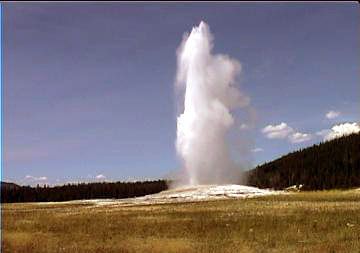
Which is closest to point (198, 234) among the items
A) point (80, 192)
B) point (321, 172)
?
point (80, 192)

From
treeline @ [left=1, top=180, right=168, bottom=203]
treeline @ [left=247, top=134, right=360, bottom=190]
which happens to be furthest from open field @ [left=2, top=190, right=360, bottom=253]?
treeline @ [left=247, top=134, right=360, bottom=190]

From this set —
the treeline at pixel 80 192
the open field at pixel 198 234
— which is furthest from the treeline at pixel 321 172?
the open field at pixel 198 234

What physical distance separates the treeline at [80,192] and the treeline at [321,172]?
34.1m

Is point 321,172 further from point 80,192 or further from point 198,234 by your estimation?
point 198,234

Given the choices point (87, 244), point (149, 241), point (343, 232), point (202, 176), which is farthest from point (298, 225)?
point (202, 176)

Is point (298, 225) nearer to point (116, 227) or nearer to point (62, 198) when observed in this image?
point (116, 227)

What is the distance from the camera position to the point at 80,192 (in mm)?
160625

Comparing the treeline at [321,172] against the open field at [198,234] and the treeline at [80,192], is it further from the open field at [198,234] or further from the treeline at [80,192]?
the open field at [198,234]

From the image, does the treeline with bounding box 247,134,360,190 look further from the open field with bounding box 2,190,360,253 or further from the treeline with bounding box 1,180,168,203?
the open field with bounding box 2,190,360,253

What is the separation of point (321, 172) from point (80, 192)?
76878 mm

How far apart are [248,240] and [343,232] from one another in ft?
17.7

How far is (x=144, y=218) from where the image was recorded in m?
36.1

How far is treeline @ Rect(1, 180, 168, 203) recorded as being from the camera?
153 meters

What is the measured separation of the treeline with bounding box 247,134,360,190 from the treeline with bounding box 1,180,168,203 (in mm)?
34092
